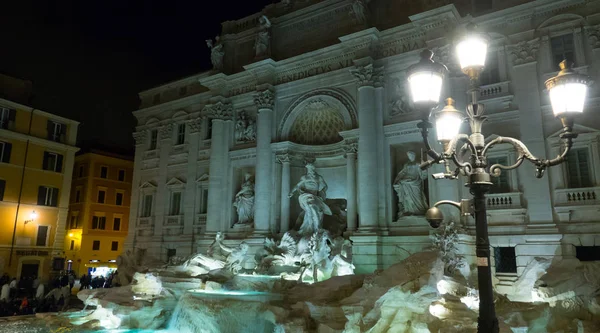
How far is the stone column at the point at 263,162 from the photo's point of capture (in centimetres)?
2062

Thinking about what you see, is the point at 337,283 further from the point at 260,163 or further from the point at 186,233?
the point at 186,233

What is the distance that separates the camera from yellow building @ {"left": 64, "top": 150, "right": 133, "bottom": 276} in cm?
3488

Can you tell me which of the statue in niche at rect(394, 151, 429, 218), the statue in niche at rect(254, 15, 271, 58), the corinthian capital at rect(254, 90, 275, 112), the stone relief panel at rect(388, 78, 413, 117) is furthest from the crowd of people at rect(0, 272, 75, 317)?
the stone relief panel at rect(388, 78, 413, 117)

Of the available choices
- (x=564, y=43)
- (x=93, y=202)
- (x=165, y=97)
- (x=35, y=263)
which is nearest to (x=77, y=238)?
(x=93, y=202)

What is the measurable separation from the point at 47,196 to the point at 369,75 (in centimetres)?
2405

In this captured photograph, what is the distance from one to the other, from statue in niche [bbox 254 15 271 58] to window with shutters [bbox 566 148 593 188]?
46.5ft

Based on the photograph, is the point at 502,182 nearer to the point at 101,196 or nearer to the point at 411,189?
the point at 411,189

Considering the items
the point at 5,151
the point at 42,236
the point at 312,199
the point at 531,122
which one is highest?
the point at 5,151

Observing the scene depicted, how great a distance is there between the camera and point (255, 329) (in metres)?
12.1

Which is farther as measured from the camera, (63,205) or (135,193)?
(63,205)

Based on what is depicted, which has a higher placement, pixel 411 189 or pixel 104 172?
pixel 104 172

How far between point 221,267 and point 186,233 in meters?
7.40

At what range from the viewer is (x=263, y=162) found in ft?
69.3

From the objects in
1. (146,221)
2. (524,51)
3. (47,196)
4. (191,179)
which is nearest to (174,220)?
(146,221)
